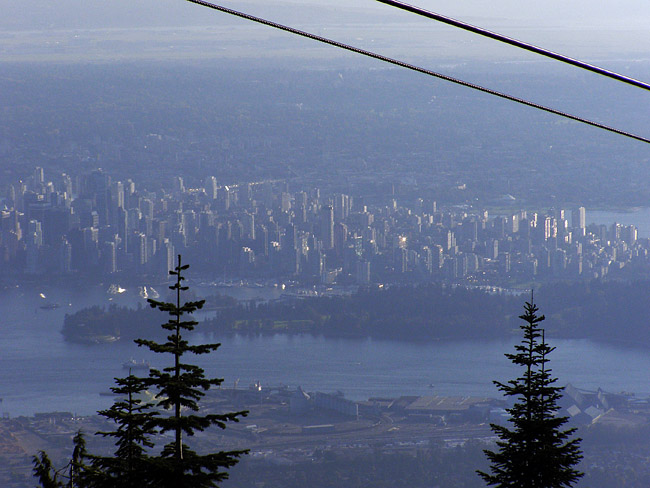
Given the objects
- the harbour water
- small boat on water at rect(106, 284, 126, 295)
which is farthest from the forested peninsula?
small boat on water at rect(106, 284, 126, 295)

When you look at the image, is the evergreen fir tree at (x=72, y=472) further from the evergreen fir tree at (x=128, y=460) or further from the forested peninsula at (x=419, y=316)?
the forested peninsula at (x=419, y=316)

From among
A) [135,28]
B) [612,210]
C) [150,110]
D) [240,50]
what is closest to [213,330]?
[612,210]

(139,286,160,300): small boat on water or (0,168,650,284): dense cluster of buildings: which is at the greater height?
(0,168,650,284): dense cluster of buildings

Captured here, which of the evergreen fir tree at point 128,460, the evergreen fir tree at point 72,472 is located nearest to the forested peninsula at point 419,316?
the evergreen fir tree at point 72,472

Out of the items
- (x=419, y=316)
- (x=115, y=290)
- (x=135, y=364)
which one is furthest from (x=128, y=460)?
(x=115, y=290)

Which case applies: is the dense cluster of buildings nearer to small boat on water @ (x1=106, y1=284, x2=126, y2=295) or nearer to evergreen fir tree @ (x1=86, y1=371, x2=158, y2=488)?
small boat on water @ (x1=106, y1=284, x2=126, y2=295)

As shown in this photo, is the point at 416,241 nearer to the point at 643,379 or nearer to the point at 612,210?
the point at 612,210
